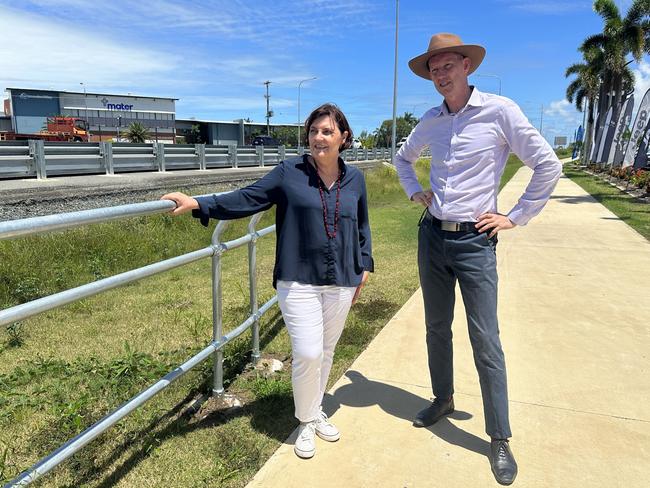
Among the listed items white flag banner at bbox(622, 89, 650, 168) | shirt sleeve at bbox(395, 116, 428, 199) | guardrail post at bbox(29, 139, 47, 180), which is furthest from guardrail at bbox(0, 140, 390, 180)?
white flag banner at bbox(622, 89, 650, 168)

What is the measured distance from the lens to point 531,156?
8.39 ft

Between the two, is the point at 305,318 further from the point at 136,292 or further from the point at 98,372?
the point at 136,292

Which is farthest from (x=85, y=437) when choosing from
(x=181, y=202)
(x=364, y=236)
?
(x=364, y=236)

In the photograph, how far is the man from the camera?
2.54m

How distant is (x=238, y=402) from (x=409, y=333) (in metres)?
1.70

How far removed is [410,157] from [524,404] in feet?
5.45

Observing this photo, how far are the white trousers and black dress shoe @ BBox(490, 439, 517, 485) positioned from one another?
90 cm

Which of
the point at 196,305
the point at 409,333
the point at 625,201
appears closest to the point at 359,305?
the point at 409,333

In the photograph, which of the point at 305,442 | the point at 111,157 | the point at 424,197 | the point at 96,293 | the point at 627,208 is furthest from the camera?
the point at 111,157

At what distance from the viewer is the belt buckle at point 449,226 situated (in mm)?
2592

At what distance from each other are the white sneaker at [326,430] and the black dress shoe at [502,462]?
80 cm

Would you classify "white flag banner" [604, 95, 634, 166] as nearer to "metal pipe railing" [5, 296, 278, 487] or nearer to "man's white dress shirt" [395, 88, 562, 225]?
"man's white dress shirt" [395, 88, 562, 225]

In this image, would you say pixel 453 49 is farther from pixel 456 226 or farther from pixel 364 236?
pixel 364 236

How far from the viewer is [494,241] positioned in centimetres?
265
